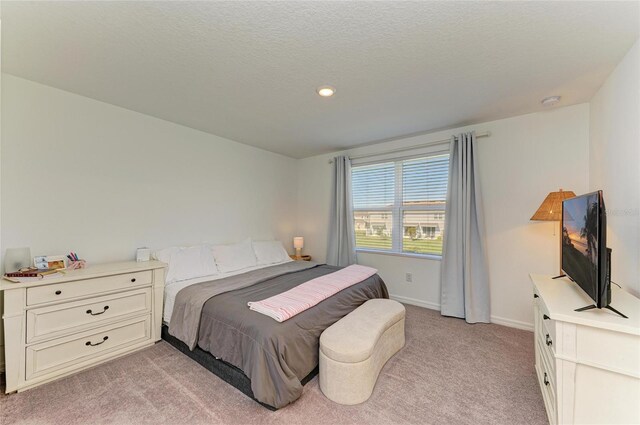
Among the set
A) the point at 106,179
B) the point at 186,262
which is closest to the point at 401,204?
the point at 186,262

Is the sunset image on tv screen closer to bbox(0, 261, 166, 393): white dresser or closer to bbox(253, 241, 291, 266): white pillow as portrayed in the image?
bbox(253, 241, 291, 266): white pillow

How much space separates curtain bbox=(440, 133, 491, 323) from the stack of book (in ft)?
12.8

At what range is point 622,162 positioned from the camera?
184 cm

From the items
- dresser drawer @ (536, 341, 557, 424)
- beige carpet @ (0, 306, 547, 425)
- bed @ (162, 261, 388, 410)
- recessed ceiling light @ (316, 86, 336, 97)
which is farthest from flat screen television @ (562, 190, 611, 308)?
recessed ceiling light @ (316, 86, 336, 97)

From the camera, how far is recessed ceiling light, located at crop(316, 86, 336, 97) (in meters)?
2.26

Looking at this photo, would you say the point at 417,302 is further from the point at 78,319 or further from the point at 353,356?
the point at 78,319

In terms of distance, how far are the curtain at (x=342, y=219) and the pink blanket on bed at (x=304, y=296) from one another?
115 centimetres

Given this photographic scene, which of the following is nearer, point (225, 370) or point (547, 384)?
point (547, 384)

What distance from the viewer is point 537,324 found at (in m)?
1.95

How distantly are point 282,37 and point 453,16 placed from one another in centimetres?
101

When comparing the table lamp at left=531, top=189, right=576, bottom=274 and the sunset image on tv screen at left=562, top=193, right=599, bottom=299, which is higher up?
the table lamp at left=531, top=189, right=576, bottom=274

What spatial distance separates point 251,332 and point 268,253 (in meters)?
2.07

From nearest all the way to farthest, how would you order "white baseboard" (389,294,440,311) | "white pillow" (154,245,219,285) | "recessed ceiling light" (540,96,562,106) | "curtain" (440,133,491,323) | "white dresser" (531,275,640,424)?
"white dresser" (531,275,640,424)
"recessed ceiling light" (540,96,562,106)
"white pillow" (154,245,219,285)
"curtain" (440,133,491,323)
"white baseboard" (389,294,440,311)

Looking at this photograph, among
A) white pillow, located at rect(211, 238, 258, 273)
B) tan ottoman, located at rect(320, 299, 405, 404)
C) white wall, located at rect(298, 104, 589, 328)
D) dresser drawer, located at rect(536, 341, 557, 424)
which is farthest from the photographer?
white pillow, located at rect(211, 238, 258, 273)
